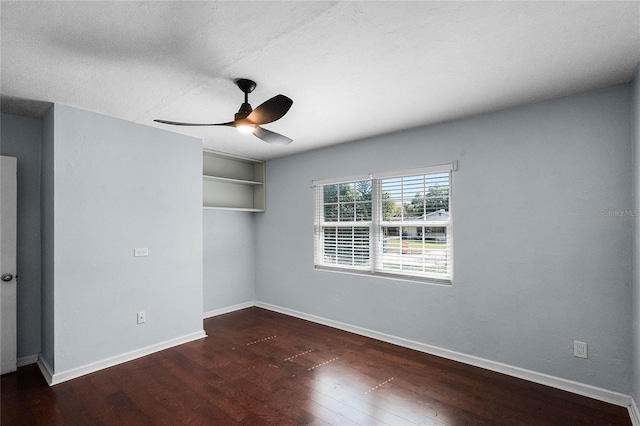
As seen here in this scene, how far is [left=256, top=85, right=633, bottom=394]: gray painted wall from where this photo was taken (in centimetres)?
255

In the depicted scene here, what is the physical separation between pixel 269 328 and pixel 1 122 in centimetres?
361

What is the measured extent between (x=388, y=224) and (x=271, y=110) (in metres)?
2.21

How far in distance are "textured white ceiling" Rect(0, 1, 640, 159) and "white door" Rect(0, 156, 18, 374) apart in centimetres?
64

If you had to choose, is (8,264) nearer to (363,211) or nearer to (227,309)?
(227,309)

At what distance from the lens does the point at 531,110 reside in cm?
293

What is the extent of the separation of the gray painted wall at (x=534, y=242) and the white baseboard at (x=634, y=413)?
148mm

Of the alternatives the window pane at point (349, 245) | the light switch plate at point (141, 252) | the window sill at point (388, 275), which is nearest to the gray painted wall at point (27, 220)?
the light switch plate at point (141, 252)

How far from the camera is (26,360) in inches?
127

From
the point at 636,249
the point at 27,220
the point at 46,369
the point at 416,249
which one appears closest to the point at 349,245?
the point at 416,249

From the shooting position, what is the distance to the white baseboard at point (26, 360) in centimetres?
319

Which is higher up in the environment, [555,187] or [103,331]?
[555,187]

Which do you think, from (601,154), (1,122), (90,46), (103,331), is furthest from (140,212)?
(601,154)

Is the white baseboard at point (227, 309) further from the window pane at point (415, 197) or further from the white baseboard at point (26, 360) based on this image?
the window pane at point (415, 197)

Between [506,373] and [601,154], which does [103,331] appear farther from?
[601,154]
